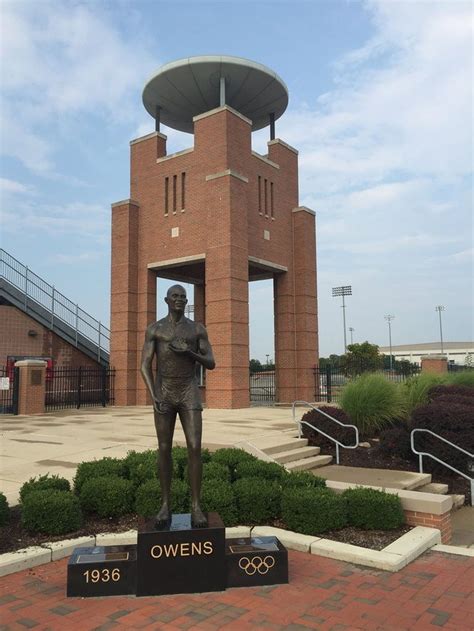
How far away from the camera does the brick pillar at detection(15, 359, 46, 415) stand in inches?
786

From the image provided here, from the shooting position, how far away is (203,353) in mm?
5266

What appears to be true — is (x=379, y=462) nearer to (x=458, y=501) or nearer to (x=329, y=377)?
(x=458, y=501)

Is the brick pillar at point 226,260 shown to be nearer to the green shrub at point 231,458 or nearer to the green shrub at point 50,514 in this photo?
the green shrub at point 231,458

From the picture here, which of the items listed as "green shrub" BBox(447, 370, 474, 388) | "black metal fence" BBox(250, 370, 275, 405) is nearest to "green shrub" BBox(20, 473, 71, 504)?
"green shrub" BBox(447, 370, 474, 388)

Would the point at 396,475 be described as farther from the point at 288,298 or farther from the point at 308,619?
the point at 288,298

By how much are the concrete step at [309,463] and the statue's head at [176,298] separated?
5.30 m

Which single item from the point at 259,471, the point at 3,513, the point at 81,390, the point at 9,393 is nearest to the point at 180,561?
the point at 3,513

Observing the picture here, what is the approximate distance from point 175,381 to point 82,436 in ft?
28.1

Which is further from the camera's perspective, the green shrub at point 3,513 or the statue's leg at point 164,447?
the green shrub at point 3,513

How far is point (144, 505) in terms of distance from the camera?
19.9ft

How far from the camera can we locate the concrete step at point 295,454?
991cm

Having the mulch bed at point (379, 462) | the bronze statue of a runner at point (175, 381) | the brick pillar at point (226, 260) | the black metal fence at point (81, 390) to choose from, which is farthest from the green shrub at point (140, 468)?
the black metal fence at point (81, 390)

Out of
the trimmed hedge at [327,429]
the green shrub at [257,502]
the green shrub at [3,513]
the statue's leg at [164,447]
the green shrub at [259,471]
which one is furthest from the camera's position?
the trimmed hedge at [327,429]

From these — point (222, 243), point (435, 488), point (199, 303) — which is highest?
point (222, 243)
